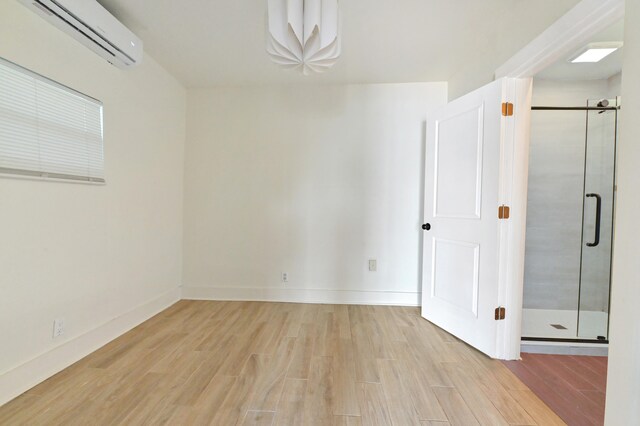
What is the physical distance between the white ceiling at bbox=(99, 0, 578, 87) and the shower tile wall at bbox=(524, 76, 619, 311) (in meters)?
1.26

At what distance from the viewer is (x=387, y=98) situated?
3066 millimetres

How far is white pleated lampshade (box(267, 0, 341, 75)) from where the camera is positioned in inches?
53.8

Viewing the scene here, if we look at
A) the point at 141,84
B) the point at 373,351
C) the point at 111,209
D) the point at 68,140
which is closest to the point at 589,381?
the point at 373,351

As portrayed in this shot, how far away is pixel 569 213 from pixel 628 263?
2365 mm

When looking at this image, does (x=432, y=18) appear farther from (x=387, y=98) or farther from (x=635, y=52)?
(x=635, y=52)

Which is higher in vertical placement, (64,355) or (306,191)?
(306,191)

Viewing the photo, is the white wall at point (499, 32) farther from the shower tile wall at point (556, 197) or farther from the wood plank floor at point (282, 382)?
the wood plank floor at point (282, 382)

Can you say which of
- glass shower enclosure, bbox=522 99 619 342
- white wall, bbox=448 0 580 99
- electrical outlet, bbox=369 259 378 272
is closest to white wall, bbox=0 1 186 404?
electrical outlet, bbox=369 259 378 272

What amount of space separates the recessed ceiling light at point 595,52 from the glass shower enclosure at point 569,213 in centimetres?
48

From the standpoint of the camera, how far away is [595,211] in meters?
2.72

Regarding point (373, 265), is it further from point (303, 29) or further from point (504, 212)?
point (303, 29)

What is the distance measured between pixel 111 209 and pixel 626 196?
3220 millimetres

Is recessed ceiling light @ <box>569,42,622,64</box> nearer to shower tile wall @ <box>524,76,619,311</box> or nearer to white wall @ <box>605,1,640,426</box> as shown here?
shower tile wall @ <box>524,76,619,311</box>

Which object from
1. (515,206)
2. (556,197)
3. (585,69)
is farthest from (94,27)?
(556,197)
